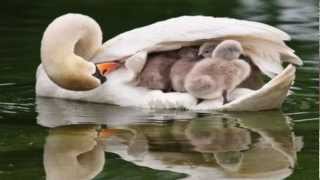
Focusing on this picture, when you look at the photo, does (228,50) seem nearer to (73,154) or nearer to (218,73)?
(218,73)

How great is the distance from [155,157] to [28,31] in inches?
212

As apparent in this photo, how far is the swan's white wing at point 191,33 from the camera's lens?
588 centimetres

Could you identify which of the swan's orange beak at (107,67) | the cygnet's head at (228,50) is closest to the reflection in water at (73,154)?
the swan's orange beak at (107,67)

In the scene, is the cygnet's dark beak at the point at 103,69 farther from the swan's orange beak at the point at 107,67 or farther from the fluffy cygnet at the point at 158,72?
the fluffy cygnet at the point at 158,72

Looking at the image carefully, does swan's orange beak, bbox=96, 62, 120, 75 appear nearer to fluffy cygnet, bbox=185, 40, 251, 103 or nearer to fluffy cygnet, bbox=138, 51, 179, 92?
fluffy cygnet, bbox=138, 51, 179, 92

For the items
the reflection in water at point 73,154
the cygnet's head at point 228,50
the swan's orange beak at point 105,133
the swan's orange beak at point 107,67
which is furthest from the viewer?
the swan's orange beak at point 107,67

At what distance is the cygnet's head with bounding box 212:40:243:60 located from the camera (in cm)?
577

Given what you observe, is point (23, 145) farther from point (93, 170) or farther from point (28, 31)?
point (28, 31)

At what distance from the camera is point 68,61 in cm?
599

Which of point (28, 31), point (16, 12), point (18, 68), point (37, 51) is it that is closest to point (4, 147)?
point (18, 68)

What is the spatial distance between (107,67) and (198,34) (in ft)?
2.06

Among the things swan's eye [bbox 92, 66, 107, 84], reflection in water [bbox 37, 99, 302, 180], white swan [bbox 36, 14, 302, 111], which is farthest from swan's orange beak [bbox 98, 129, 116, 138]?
swan's eye [bbox 92, 66, 107, 84]

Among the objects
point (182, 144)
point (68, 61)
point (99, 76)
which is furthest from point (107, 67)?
point (182, 144)

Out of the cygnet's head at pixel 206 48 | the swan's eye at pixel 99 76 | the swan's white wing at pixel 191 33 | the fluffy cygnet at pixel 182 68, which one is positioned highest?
the swan's white wing at pixel 191 33
